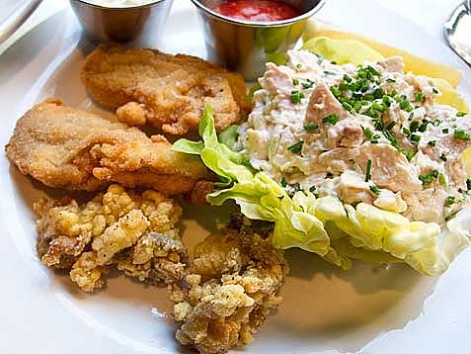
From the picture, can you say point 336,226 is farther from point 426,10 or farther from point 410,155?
point 426,10

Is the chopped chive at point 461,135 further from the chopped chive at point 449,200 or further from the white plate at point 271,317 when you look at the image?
the white plate at point 271,317

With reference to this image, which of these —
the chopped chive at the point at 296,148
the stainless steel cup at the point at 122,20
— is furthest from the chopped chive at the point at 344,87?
the stainless steel cup at the point at 122,20

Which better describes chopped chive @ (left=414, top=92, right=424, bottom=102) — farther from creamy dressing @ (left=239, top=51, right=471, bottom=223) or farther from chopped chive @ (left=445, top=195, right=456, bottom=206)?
chopped chive @ (left=445, top=195, right=456, bottom=206)

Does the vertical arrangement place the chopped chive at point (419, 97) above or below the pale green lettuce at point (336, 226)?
above

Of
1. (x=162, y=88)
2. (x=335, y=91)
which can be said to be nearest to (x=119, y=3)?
(x=162, y=88)

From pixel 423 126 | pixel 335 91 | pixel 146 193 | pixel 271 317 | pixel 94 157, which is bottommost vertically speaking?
pixel 271 317

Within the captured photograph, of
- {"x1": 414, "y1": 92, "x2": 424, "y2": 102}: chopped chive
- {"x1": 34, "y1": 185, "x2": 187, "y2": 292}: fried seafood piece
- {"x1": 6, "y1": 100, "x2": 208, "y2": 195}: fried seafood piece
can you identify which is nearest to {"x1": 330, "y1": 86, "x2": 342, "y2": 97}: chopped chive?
{"x1": 414, "y1": 92, "x2": 424, "y2": 102}: chopped chive
